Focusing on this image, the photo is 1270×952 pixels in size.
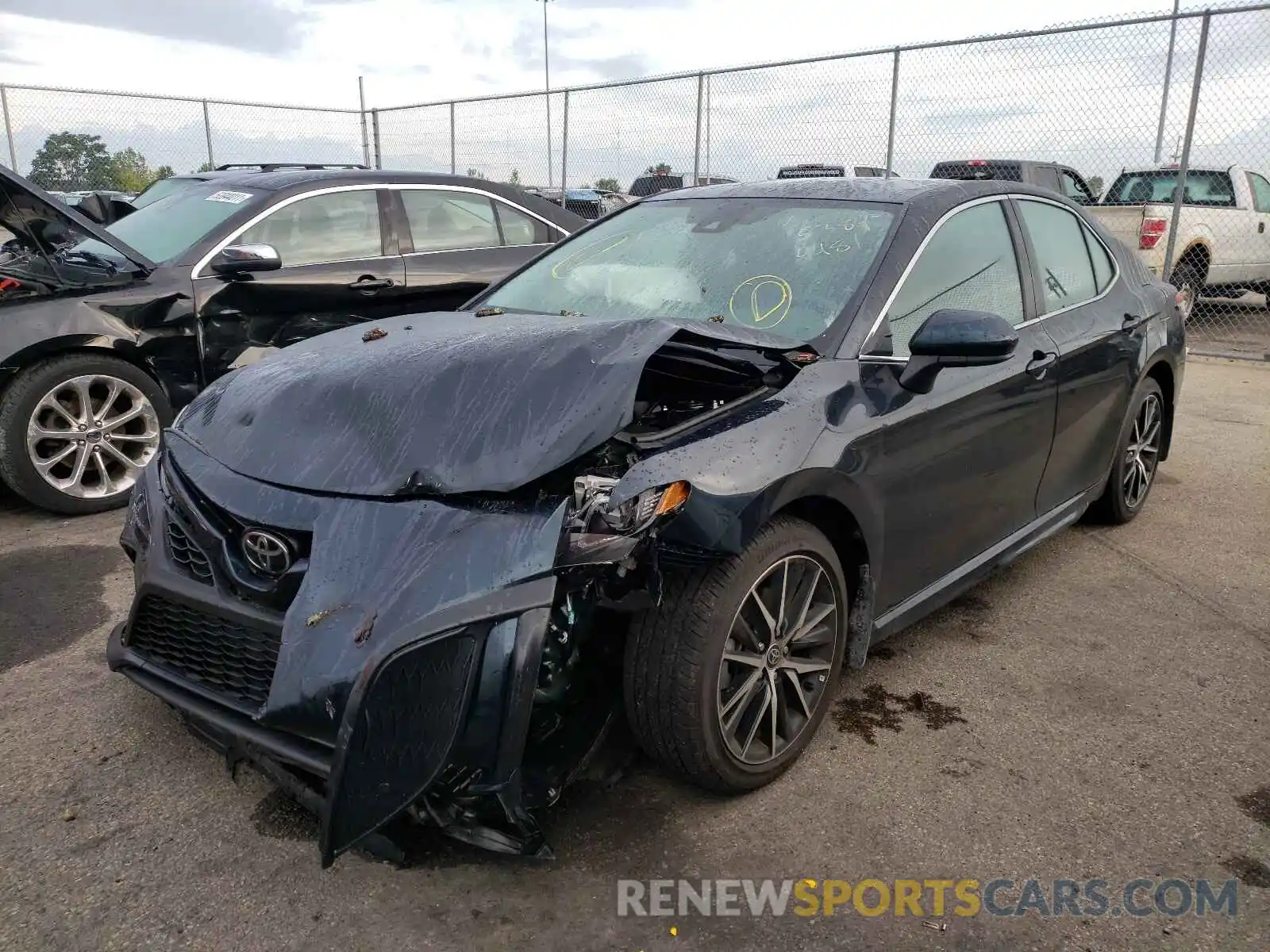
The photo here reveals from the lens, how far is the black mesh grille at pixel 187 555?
2334 mm

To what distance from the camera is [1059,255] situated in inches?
152

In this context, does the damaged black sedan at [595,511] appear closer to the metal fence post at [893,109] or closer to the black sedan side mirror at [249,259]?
the black sedan side mirror at [249,259]

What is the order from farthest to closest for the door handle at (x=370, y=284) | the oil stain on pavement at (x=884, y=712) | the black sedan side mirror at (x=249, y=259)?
1. the door handle at (x=370, y=284)
2. the black sedan side mirror at (x=249, y=259)
3. the oil stain on pavement at (x=884, y=712)

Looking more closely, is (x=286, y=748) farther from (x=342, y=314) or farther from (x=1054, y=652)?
(x=342, y=314)

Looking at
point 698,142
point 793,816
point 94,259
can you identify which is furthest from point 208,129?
point 793,816

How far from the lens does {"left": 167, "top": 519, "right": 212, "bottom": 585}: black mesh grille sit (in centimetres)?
233

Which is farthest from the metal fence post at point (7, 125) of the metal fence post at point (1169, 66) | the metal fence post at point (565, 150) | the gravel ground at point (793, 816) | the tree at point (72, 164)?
the metal fence post at point (1169, 66)

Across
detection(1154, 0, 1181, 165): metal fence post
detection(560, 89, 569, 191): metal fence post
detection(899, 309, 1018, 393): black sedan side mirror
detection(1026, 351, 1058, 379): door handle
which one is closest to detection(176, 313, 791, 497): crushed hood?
detection(899, 309, 1018, 393): black sedan side mirror

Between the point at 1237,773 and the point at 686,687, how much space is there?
1676 millimetres

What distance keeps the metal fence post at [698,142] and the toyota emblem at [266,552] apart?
10.0 meters

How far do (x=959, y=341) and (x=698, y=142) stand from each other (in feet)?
30.6

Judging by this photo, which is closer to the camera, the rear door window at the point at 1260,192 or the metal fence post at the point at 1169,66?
the metal fence post at the point at 1169,66

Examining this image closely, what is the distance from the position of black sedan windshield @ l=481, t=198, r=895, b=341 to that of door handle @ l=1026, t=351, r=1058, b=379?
2.49 ft

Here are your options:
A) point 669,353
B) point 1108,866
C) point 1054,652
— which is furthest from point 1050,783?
point 669,353
